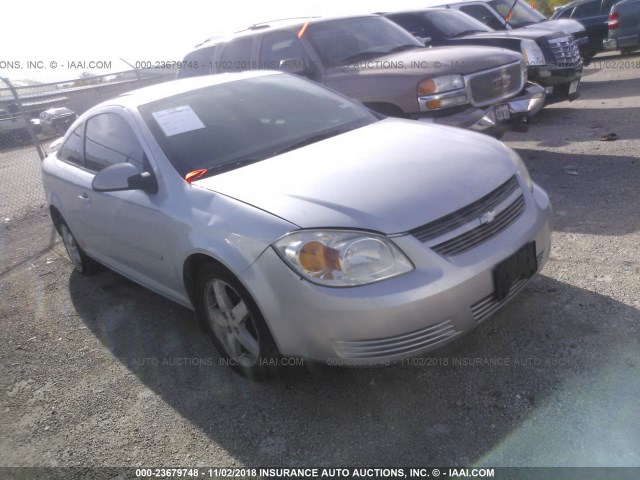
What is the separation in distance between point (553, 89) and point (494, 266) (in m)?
6.28

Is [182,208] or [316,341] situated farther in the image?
[182,208]

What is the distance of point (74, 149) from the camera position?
4652 millimetres

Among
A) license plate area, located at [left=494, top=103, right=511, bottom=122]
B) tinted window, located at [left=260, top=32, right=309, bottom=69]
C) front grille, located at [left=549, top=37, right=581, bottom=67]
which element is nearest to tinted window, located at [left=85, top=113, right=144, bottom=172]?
tinted window, located at [left=260, top=32, right=309, bottom=69]

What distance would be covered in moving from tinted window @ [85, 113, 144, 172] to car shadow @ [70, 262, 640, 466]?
131 centimetres

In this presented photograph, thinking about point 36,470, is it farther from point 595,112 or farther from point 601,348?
point 595,112

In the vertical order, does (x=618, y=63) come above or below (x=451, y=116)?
below

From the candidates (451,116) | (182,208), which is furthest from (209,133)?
(451,116)

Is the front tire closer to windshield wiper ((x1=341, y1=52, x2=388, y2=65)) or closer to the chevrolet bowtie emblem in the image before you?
the chevrolet bowtie emblem

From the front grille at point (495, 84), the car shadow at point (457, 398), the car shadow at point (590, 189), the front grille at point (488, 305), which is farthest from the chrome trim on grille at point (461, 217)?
the front grille at point (495, 84)

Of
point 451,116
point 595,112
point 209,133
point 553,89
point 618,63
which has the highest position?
point 209,133

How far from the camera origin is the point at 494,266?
2.65 metres

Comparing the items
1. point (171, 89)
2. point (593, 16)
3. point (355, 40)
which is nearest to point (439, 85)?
point (355, 40)

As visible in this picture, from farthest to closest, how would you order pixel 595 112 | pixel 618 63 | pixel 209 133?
pixel 618 63
pixel 595 112
pixel 209 133

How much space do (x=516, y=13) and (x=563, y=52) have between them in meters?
2.73
